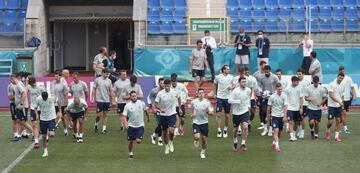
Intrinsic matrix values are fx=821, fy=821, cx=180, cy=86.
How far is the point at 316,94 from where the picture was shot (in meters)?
24.0

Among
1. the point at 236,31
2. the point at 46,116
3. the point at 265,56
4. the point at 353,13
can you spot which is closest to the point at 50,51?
the point at 236,31

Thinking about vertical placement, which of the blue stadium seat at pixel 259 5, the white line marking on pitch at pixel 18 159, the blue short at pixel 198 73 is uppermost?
the blue stadium seat at pixel 259 5

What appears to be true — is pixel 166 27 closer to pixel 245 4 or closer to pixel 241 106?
pixel 245 4

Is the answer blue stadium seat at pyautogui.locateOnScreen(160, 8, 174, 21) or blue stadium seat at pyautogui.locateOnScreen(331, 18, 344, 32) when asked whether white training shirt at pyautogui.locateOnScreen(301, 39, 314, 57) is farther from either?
blue stadium seat at pyautogui.locateOnScreen(160, 8, 174, 21)

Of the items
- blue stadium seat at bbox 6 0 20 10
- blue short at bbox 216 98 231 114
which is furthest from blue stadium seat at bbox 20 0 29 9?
blue short at bbox 216 98 231 114

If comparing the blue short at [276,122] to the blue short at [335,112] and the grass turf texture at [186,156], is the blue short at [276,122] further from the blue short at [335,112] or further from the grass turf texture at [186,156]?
the blue short at [335,112]

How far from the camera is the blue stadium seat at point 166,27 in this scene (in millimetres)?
38000

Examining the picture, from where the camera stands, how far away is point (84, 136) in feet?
82.9

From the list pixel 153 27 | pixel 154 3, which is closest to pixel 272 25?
pixel 153 27

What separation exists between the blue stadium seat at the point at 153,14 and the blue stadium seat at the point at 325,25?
766 centimetres

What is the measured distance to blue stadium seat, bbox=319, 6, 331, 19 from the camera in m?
38.7

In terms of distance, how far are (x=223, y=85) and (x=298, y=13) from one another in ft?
47.8

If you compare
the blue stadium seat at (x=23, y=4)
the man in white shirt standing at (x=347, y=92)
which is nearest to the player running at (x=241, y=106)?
the man in white shirt standing at (x=347, y=92)

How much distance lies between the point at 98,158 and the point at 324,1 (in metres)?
20.9
